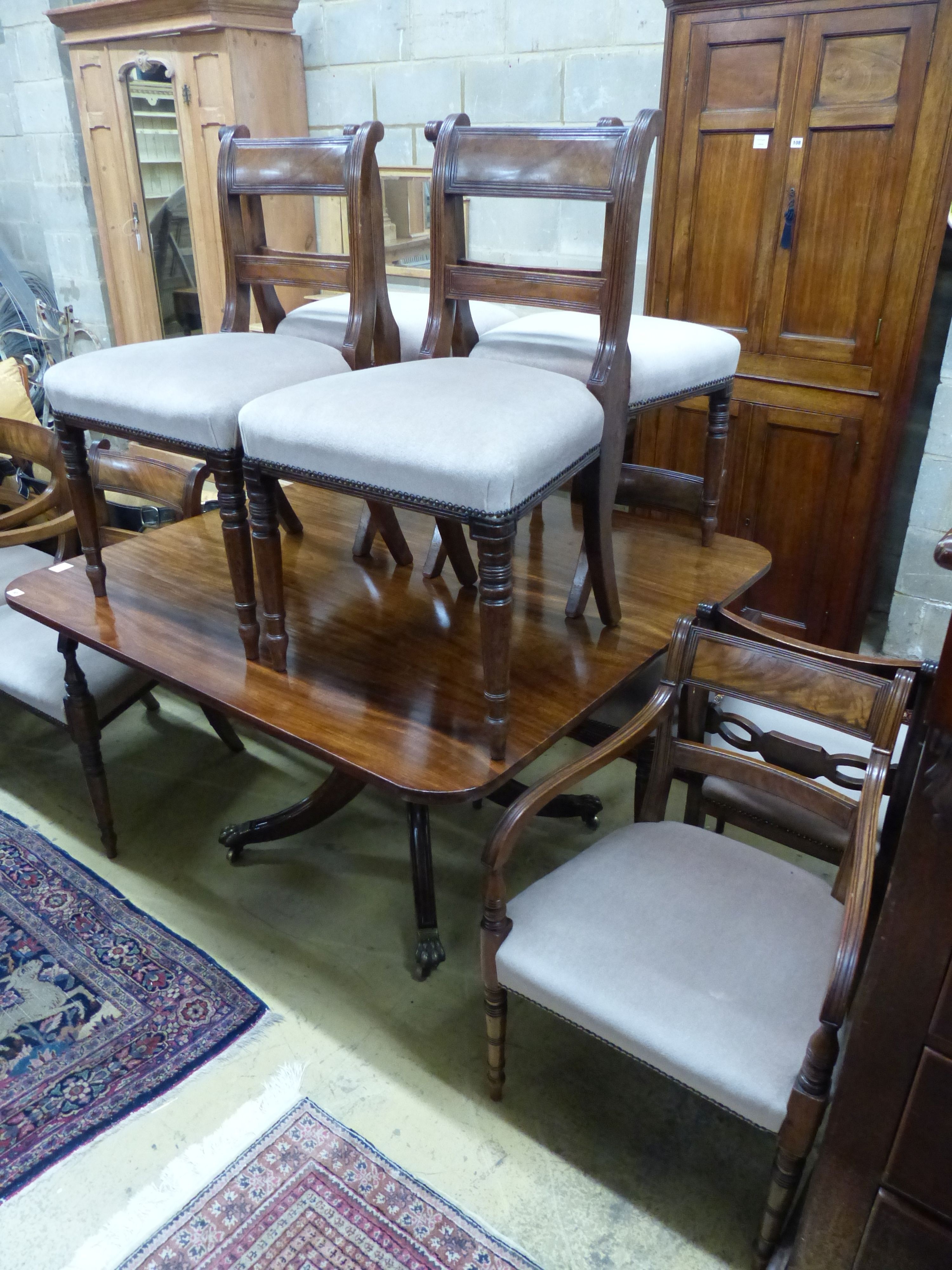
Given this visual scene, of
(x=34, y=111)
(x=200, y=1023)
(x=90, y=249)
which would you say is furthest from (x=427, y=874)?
(x=34, y=111)

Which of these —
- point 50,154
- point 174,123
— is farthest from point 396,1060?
point 50,154

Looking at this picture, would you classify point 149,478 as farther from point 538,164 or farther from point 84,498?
point 538,164

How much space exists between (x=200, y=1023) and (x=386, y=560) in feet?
3.25

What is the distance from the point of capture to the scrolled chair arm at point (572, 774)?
1.27 meters

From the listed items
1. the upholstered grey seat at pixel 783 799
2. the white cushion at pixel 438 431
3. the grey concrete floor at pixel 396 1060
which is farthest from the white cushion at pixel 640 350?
the grey concrete floor at pixel 396 1060

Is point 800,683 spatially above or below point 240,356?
below

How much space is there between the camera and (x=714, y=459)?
1.91 metres

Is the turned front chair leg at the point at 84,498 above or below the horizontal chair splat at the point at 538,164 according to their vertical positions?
below

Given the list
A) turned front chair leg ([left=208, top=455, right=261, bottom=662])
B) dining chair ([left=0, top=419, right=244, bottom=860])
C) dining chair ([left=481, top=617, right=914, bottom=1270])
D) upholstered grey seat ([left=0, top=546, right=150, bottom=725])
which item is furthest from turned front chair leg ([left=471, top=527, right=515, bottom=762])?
upholstered grey seat ([left=0, top=546, right=150, bottom=725])

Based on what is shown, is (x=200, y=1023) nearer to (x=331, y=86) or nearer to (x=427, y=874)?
(x=427, y=874)

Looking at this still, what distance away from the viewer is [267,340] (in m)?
1.75

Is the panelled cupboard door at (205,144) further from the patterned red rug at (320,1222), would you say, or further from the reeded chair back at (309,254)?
the patterned red rug at (320,1222)

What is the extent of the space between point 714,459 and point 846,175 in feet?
2.56

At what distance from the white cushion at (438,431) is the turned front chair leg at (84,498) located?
49 centimetres
